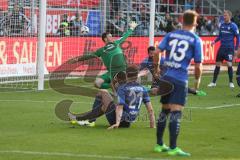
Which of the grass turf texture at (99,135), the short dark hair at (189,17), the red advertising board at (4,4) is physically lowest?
the grass turf texture at (99,135)

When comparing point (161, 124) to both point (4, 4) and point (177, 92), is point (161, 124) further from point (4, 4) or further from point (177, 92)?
point (4, 4)

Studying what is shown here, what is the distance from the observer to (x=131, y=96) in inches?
550

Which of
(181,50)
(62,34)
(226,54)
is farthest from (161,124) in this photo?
(62,34)

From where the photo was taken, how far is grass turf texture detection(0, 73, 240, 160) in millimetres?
11164

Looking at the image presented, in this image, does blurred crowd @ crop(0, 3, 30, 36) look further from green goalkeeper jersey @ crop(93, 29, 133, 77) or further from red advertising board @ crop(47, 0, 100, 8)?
green goalkeeper jersey @ crop(93, 29, 133, 77)

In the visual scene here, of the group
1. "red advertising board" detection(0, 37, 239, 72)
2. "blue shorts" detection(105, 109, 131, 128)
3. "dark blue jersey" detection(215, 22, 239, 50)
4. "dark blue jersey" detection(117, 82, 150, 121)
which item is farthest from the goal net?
"dark blue jersey" detection(117, 82, 150, 121)

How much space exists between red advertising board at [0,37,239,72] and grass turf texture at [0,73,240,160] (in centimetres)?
518

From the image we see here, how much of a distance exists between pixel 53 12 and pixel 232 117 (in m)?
12.6

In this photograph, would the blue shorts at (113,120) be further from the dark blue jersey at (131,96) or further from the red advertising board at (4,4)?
the red advertising board at (4,4)

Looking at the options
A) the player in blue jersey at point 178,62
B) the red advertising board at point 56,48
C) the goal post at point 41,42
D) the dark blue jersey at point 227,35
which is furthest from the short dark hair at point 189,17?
the dark blue jersey at point 227,35

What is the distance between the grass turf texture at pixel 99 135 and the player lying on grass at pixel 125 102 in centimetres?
26

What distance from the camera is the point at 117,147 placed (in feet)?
38.8

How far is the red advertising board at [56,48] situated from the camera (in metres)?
23.9

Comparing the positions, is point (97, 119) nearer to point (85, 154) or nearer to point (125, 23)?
point (85, 154)
